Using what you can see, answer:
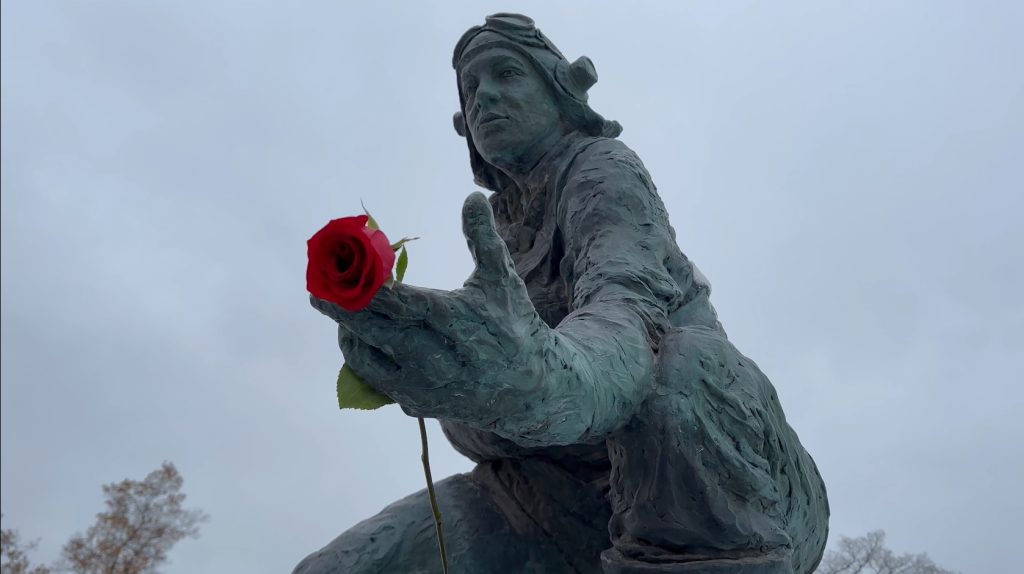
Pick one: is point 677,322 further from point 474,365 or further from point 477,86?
point 474,365

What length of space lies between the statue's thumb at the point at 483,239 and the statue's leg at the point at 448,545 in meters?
1.02

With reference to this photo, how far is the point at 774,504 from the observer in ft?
5.76

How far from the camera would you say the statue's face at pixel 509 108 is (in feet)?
7.79

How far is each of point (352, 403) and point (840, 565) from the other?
466 centimetres

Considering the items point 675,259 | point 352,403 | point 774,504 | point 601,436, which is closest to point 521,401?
point 352,403

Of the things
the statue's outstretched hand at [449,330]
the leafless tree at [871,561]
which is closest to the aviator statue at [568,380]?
the statue's outstretched hand at [449,330]

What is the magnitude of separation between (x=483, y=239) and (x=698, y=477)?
678 millimetres

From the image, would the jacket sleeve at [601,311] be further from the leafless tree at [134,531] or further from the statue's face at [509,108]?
the leafless tree at [134,531]

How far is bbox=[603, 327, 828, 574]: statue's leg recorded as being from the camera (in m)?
1.67

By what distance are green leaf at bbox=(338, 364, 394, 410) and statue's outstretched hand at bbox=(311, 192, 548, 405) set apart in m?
0.02

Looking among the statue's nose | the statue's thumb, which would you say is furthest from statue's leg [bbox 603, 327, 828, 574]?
the statue's nose

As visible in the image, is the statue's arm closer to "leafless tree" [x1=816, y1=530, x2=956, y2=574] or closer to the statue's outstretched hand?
the statue's outstretched hand

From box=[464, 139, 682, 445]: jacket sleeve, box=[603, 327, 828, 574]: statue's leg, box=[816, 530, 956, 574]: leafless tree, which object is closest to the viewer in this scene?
box=[464, 139, 682, 445]: jacket sleeve

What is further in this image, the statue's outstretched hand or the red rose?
the statue's outstretched hand
